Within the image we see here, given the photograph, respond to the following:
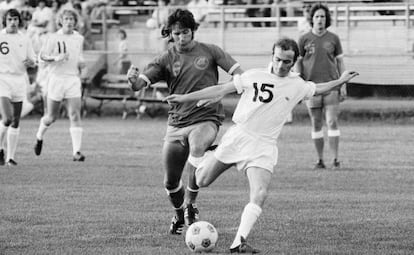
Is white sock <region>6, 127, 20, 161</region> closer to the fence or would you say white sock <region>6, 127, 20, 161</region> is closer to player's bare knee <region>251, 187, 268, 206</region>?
player's bare knee <region>251, 187, 268, 206</region>

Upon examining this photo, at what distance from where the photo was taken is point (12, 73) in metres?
16.1

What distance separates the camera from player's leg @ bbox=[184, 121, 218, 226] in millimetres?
9742

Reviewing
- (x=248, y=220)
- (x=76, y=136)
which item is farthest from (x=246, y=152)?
(x=76, y=136)

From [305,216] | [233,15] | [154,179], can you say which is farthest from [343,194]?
[233,15]

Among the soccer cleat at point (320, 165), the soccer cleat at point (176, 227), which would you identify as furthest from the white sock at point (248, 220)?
the soccer cleat at point (320, 165)

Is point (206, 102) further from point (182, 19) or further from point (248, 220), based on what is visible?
point (248, 220)

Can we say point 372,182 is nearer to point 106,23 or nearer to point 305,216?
point 305,216

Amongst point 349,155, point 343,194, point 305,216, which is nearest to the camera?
point 305,216

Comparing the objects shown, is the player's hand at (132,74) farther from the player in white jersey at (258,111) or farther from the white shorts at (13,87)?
the white shorts at (13,87)

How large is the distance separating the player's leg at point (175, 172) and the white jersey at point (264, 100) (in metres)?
1.06

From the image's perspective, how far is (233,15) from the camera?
1038 inches

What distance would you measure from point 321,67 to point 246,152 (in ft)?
23.2

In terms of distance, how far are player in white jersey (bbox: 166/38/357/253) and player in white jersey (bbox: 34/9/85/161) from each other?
8107 mm

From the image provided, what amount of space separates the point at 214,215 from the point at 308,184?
3129 mm
